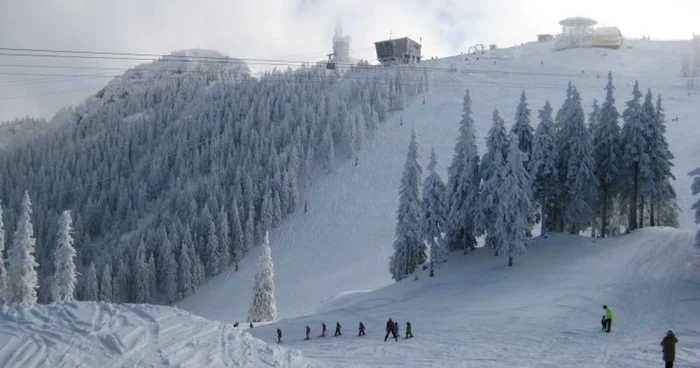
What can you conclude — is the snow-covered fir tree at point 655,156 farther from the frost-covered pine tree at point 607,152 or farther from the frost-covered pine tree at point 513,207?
the frost-covered pine tree at point 513,207

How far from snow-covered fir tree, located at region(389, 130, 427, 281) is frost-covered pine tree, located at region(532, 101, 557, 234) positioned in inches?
405

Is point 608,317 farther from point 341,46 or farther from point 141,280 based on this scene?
point 341,46

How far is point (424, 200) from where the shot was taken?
47125 mm

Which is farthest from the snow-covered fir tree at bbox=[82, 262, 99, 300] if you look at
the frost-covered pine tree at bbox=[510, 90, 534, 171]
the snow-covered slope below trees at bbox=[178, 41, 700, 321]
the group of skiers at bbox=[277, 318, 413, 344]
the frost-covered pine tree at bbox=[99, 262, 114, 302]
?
the frost-covered pine tree at bbox=[510, 90, 534, 171]

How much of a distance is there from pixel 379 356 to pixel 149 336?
9.35 metres

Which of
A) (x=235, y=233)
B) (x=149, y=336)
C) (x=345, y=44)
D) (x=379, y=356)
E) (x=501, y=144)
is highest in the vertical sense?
(x=345, y=44)

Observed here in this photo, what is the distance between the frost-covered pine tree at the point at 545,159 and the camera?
45219 millimetres

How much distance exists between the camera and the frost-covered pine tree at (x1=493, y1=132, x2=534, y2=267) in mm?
40406

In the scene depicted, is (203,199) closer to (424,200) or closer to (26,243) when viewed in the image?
(26,243)

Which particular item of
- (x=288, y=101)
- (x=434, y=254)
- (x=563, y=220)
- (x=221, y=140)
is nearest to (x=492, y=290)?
(x=434, y=254)

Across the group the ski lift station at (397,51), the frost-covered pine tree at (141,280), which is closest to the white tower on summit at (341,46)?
the ski lift station at (397,51)

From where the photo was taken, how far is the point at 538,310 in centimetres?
3034

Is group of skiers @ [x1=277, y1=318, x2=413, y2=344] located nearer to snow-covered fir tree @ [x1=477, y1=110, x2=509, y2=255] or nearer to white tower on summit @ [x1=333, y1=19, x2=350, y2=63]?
snow-covered fir tree @ [x1=477, y1=110, x2=509, y2=255]

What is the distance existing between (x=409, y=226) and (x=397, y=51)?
11330 centimetres
